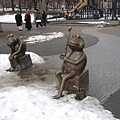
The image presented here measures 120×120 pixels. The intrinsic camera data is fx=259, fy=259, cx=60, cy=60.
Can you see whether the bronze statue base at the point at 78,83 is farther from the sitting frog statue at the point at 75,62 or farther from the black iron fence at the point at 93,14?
the black iron fence at the point at 93,14

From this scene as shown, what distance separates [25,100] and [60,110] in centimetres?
100

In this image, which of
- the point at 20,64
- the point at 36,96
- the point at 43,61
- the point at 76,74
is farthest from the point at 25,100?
the point at 43,61

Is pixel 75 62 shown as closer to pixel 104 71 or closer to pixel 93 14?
pixel 104 71

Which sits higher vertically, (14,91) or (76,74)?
(76,74)

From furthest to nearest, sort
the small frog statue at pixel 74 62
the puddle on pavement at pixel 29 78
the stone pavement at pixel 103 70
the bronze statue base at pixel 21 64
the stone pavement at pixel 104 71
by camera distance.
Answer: the bronze statue base at pixel 21 64 < the puddle on pavement at pixel 29 78 < the stone pavement at pixel 103 70 < the stone pavement at pixel 104 71 < the small frog statue at pixel 74 62

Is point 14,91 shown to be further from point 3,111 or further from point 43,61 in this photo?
point 43,61

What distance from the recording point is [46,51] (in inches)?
503

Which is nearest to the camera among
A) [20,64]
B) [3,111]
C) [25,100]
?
[3,111]

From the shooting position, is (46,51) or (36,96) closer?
(36,96)

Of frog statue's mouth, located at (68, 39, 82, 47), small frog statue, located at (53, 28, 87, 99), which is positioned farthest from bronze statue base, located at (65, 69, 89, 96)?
frog statue's mouth, located at (68, 39, 82, 47)

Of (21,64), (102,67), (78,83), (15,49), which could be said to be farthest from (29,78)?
(102,67)

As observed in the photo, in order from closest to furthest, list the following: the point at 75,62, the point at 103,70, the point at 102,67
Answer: the point at 75,62, the point at 103,70, the point at 102,67

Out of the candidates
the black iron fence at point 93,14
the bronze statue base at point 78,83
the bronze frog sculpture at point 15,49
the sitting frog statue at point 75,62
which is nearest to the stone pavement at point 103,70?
the bronze statue base at point 78,83

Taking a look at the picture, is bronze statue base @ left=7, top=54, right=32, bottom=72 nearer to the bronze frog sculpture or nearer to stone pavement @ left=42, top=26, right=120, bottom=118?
the bronze frog sculpture
